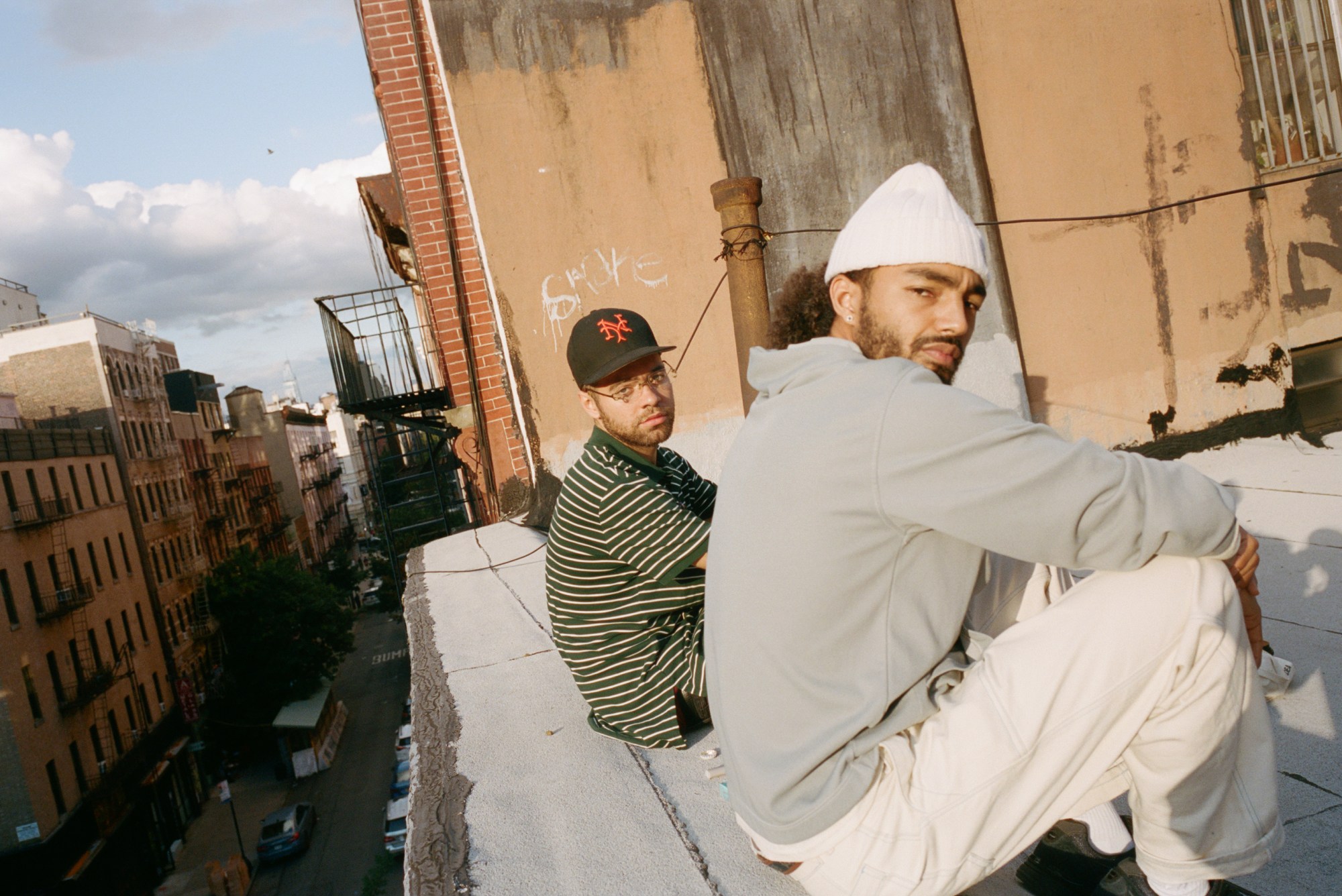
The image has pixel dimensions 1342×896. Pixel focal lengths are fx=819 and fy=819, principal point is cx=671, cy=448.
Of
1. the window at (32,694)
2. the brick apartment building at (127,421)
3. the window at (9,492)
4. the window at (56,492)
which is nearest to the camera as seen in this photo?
the window at (32,694)

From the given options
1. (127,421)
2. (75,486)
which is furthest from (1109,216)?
(127,421)

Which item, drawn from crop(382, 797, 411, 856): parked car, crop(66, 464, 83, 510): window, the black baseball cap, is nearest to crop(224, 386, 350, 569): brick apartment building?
crop(66, 464, 83, 510): window

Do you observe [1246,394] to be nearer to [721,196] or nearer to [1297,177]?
[1297,177]

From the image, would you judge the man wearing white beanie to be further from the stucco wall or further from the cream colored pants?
the stucco wall

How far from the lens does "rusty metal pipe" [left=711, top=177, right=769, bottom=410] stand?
465 centimetres

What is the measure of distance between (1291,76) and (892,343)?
8001 mm

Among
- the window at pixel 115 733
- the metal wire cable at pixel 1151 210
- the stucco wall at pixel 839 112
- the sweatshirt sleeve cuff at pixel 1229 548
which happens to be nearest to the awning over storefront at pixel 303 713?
the window at pixel 115 733

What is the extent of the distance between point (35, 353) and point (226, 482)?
11345 mm

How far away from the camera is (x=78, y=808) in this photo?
20.2 meters

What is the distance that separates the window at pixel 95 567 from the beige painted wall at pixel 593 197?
81.7 ft

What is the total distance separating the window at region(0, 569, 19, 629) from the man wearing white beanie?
24657 mm

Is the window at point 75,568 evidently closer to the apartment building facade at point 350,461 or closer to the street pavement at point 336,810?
the street pavement at point 336,810

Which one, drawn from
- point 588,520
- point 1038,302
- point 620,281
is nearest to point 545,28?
point 620,281

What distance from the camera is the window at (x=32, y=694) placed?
1980 centimetres
